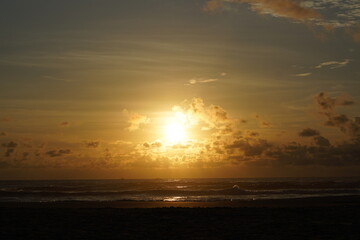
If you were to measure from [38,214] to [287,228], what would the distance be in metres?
15.5

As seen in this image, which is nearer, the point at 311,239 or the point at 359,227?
the point at 311,239

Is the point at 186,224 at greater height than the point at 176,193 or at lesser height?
lesser

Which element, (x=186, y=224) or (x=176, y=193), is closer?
(x=186, y=224)

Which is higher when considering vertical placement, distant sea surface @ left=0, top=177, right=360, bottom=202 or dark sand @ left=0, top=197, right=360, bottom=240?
distant sea surface @ left=0, top=177, right=360, bottom=202

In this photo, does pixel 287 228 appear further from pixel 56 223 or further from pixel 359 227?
pixel 56 223

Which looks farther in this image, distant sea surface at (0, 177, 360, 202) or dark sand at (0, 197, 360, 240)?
distant sea surface at (0, 177, 360, 202)

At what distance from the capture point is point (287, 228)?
817 inches

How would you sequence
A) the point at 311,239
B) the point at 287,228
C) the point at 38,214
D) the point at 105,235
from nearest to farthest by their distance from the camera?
the point at 311,239
the point at 105,235
the point at 287,228
the point at 38,214

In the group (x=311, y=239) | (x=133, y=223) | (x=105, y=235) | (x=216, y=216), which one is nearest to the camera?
(x=311, y=239)

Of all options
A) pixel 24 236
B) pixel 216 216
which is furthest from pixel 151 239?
pixel 216 216

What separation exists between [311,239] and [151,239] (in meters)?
6.40

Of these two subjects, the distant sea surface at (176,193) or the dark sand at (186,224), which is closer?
the dark sand at (186,224)

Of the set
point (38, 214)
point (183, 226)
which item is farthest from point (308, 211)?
point (38, 214)

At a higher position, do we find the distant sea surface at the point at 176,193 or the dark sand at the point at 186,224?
the distant sea surface at the point at 176,193
